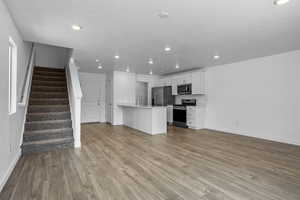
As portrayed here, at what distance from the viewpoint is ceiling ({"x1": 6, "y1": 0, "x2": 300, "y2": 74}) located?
2.11 metres

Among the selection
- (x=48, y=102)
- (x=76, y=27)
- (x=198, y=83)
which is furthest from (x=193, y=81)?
(x=48, y=102)

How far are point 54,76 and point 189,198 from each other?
5.60m

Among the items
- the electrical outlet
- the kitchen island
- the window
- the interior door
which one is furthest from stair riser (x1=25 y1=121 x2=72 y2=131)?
the electrical outlet

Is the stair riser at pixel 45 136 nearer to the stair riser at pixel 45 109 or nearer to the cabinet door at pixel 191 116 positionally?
the stair riser at pixel 45 109

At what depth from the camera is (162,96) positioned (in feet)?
25.2

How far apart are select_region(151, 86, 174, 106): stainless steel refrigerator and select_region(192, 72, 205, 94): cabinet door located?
1440 millimetres

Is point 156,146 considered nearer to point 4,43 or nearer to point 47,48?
point 4,43

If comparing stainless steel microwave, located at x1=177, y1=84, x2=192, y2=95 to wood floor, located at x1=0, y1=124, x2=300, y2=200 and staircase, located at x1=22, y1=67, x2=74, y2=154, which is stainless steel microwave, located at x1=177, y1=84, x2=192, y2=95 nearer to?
wood floor, located at x1=0, y1=124, x2=300, y2=200

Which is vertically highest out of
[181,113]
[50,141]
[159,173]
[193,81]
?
[193,81]

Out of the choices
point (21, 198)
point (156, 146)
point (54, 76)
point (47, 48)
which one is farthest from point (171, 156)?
point (47, 48)

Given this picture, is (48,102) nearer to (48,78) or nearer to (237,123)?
(48,78)

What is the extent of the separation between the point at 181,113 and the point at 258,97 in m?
2.78

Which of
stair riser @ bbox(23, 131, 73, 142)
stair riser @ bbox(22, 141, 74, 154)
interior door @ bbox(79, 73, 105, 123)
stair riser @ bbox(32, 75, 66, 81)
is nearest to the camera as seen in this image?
stair riser @ bbox(22, 141, 74, 154)

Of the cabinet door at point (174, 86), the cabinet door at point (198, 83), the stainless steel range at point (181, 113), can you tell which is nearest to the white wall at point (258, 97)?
the cabinet door at point (198, 83)
